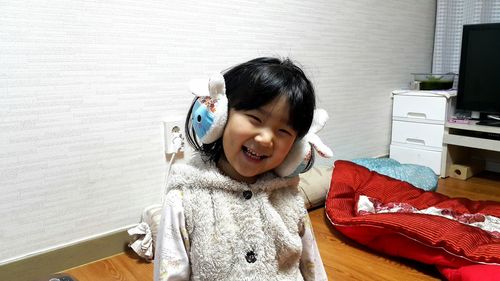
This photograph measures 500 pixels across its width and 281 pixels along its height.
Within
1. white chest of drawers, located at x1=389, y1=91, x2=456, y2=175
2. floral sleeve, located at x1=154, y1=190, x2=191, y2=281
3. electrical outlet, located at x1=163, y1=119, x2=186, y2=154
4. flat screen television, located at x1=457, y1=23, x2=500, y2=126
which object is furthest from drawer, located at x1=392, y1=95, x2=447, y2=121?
floral sleeve, located at x1=154, y1=190, x2=191, y2=281

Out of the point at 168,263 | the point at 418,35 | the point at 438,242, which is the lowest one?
the point at 438,242

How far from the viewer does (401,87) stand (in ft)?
8.59

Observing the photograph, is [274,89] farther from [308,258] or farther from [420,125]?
[420,125]

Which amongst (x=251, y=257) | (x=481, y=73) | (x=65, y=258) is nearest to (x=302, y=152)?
(x=251, y=257)

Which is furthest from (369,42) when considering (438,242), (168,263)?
(168,263)

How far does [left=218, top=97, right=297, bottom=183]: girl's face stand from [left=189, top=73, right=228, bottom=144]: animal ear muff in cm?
2

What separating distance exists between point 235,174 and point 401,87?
2094 mm

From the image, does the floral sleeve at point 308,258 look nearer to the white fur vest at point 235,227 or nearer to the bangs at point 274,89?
the white fur vest at point 235,227

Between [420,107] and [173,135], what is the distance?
158cm

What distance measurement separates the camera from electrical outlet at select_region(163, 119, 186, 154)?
60.4 inches

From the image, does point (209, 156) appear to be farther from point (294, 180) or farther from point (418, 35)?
point (418, 35)

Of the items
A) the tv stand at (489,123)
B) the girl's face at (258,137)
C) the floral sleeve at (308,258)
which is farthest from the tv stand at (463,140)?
the girl's face at (258,137)

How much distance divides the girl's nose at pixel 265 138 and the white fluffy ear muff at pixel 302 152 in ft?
0.33

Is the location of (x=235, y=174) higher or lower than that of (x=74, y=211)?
higher
